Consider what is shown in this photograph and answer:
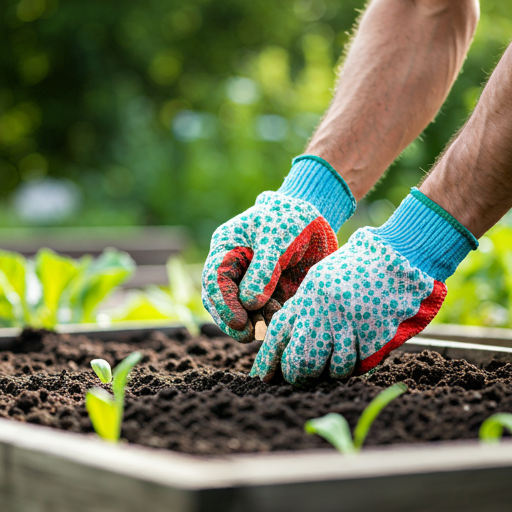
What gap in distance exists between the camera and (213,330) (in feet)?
7.94

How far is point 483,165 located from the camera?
1303 mm

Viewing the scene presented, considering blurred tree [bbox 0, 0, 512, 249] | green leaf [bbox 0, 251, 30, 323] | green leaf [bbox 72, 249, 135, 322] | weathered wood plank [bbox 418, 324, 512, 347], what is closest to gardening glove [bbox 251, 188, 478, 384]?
weathered wood plank [bbox 418, 324, 512, 347]

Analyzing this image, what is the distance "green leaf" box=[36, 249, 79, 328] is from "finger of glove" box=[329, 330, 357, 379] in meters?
1.36

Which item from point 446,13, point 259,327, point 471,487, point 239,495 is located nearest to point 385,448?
point 471,487

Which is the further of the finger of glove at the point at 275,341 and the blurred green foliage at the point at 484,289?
the blurred green foliage at the point at 484,289

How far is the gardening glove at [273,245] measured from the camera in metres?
1.45

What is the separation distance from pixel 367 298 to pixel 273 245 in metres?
0.26

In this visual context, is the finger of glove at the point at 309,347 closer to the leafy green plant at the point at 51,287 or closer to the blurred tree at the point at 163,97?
the leafy green plant at the point at 51,287

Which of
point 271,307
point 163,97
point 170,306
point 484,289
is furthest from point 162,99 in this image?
point 271,307

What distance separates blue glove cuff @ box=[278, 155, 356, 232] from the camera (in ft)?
5.32

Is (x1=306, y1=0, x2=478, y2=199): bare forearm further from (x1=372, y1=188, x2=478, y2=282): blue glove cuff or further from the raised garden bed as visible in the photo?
the raised garden bed

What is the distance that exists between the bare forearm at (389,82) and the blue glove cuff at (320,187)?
0.18 ft

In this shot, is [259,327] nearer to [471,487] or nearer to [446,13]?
[471,487]

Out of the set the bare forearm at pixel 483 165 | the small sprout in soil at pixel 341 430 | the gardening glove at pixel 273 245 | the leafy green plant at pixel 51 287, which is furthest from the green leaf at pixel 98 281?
the small sprout in soil at pixel 341 430
